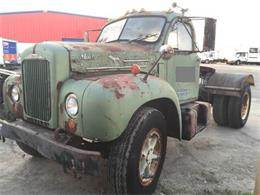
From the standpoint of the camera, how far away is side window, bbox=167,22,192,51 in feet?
18.2

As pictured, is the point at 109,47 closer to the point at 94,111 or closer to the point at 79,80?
the point at 79,80

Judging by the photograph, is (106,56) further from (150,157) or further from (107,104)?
(150,157)

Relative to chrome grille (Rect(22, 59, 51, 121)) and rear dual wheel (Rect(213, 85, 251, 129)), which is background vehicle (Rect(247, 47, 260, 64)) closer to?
rear dual wheel (Rect(213, 85, 251, 129))

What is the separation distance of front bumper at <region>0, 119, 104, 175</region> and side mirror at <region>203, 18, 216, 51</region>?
260 cm

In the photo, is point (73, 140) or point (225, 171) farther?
point (225, 171)

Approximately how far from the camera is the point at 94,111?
353cm

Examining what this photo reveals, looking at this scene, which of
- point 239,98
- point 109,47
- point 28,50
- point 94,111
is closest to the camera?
point 94,111

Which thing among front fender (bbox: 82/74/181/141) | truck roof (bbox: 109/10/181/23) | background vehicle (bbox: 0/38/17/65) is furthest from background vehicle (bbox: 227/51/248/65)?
front fender (bbox: 82/74/181/141)

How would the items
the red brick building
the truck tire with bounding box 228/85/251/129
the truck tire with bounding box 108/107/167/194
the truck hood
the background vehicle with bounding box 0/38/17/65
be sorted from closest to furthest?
the truck tire with bounding box 108/107/167/194, the truck hood, the truck tire with bounding box 228/85/251/129, the background vehicle with bounding box 0/38/17/65, the red brick building

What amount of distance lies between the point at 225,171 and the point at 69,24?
33.3 metres

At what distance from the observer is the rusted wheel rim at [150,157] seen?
4.02 metres

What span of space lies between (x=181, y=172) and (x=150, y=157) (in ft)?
3.26

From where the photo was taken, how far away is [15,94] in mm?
4734

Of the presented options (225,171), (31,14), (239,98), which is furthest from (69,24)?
(225,171)
